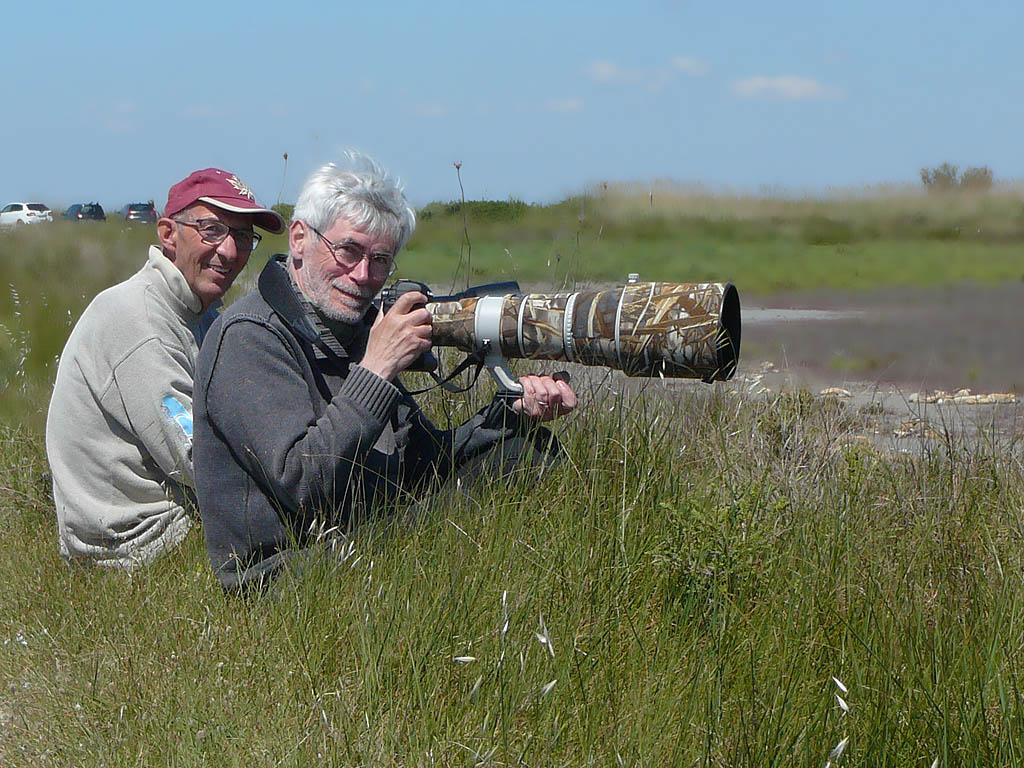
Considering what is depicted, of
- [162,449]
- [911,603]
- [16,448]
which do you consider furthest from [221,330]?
[16,448]

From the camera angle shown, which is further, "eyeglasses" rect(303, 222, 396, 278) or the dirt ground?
the dirt ground

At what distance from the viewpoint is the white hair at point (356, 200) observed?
3.28 meters

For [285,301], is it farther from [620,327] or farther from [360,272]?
[620,327]

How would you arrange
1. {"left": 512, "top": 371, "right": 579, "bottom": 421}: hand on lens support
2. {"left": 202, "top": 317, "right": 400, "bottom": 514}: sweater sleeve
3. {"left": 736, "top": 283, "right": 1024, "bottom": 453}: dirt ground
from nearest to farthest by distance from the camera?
{"left": 202, "top": 317, "right": 400, "bottom": 514}: sweater sleeve
{"left": 512, "top": 371, "right": 579, "bottom": 421}: hand on lens support
{"left": 736, "top": 283, "right": 1024, "bottom": 453}: dirt ground

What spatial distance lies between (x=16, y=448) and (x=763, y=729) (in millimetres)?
Answer: 3952

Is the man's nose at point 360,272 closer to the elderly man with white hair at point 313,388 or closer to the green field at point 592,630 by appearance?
the elderly man with white hair at point 313,388

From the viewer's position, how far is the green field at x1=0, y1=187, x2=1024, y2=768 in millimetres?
2430

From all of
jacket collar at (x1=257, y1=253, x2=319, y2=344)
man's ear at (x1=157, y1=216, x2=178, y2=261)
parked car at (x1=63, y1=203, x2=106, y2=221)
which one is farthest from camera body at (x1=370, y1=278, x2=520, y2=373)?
parked car at (x1=63, y1=203, x2=106, y2=221)

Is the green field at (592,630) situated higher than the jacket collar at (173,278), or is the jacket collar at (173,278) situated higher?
the jacket collar at (173,278)

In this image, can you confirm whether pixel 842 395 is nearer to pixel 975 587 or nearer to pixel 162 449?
pixel 975 587

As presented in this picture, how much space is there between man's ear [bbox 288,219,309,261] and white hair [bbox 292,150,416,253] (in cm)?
3

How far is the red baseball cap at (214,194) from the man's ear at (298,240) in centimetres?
61

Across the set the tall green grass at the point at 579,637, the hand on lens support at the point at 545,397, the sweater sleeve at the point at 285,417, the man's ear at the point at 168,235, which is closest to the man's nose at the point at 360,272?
the sweater sleeve at the point at 285,417

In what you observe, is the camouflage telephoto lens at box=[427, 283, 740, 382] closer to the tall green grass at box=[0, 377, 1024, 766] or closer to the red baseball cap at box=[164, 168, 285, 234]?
the tall green grass at box=[0, 377, 1024, 766]
